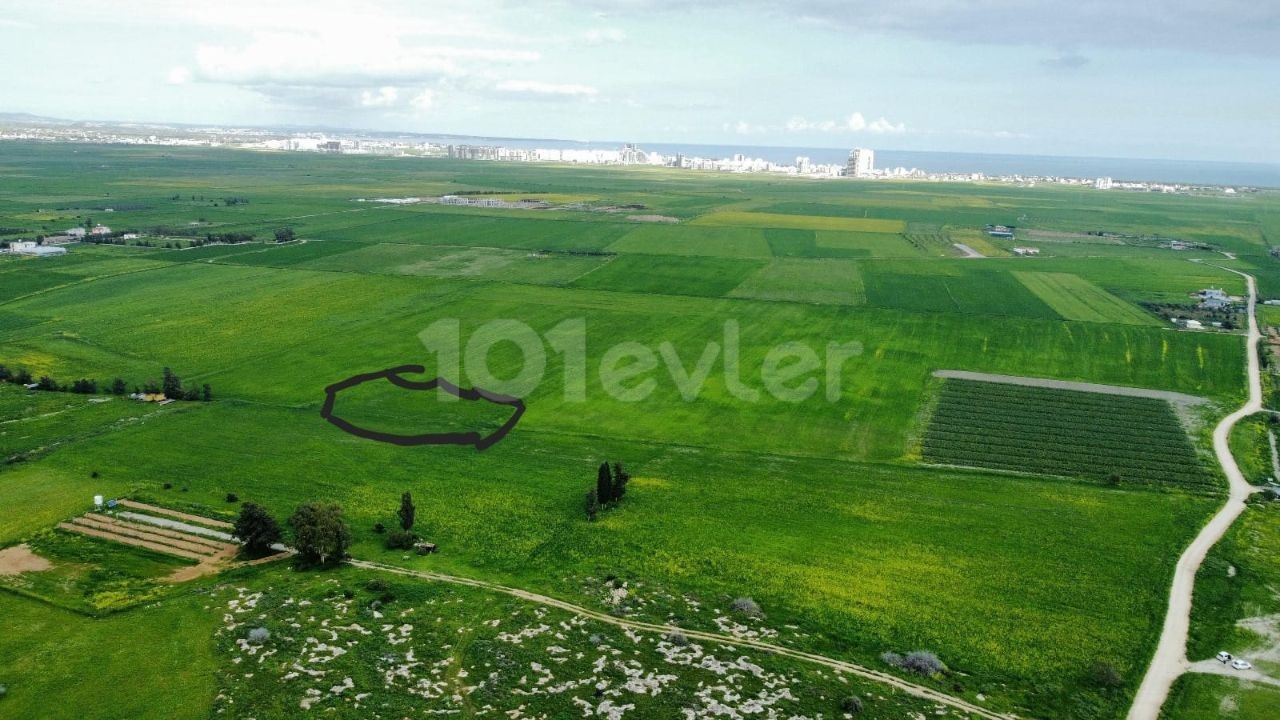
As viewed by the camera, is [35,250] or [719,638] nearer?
[719,638]

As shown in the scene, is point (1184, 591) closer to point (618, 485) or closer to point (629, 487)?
point (618, 485)

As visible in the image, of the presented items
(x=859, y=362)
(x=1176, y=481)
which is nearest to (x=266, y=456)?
(x=859, y=362)

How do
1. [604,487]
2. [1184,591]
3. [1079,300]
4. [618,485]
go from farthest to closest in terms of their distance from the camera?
[1079,300] → [618,485] → [604,487] → [1184,591]

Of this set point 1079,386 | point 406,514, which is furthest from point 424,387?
point 1079,386

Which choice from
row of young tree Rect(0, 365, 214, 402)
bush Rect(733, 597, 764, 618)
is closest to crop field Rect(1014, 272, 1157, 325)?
bush Rect(733, 597, 764, 618)

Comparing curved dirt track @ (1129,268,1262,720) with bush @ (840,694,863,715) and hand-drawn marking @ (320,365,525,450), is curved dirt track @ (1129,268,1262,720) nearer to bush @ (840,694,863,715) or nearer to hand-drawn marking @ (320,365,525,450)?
bush @ (840,694,863,715)

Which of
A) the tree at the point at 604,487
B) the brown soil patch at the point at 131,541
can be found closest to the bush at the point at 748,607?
the tree at the point at 604,487

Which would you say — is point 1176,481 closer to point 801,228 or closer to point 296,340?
point 296,340
